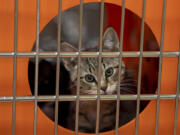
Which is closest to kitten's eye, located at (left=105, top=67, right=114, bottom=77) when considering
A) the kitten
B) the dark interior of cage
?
the kitten

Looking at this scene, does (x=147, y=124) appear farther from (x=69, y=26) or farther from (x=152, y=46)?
(x=69, y=26)

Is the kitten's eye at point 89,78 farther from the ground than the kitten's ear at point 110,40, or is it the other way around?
the kitten's ear at point 110,40

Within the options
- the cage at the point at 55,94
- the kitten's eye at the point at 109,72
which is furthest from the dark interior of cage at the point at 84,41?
the kitten's eye at the point at 109,72

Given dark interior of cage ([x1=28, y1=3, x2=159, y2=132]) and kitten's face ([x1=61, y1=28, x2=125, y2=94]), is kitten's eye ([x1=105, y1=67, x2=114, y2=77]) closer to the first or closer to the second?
kitten's face ([x1=61, y1=28, x2=125, y2=94])

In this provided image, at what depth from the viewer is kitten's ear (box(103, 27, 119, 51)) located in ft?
2.95

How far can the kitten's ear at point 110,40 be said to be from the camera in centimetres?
90

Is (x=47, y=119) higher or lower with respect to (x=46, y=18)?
lower

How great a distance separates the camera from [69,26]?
3.18ft

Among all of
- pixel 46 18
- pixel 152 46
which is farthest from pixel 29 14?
pixel 152 46

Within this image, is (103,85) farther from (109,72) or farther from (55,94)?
(55,94)

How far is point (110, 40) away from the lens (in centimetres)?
91

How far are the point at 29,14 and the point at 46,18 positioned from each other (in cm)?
6

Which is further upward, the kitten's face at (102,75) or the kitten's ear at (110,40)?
the kitten's ear at (110,40)

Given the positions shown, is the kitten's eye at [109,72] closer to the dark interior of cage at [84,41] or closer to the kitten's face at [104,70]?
the kitten's face at [104,70]
